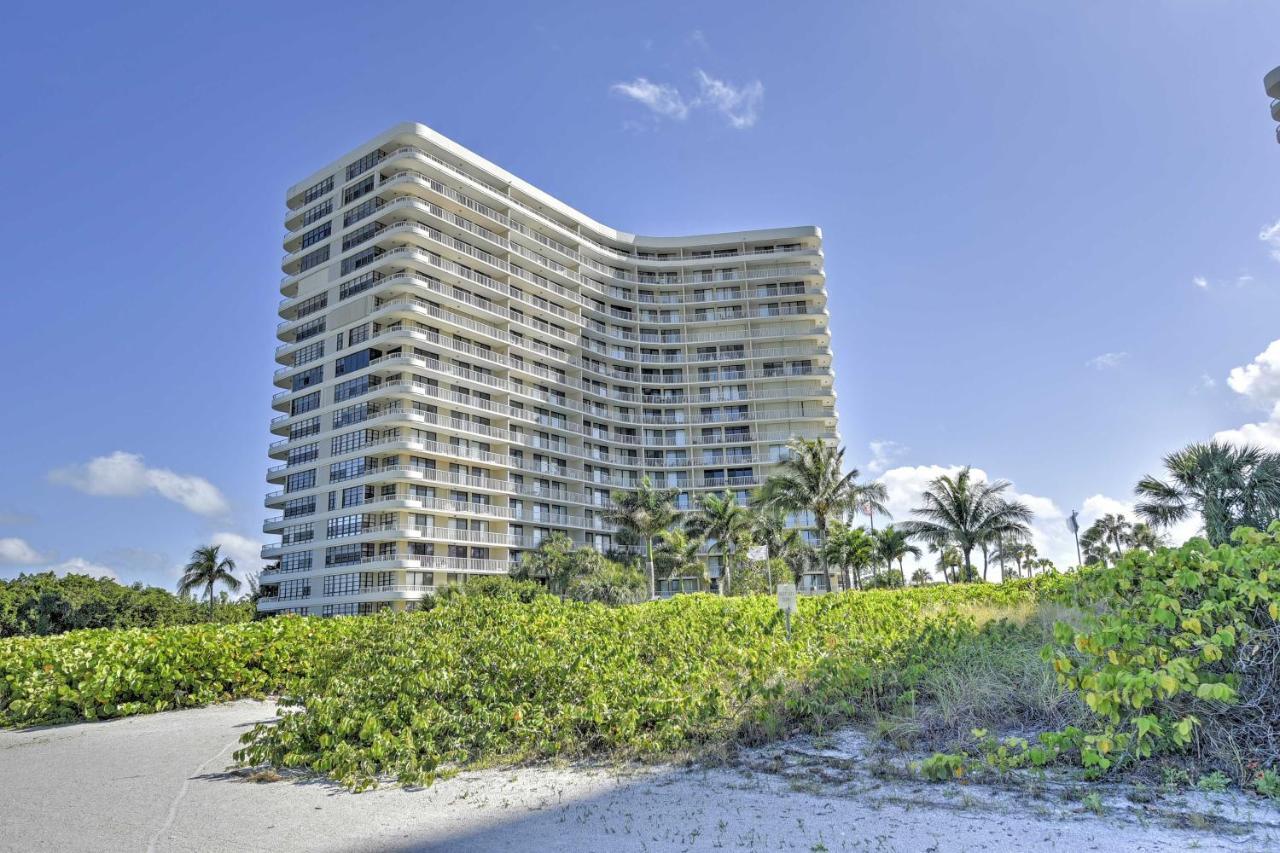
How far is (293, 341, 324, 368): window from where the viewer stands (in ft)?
203

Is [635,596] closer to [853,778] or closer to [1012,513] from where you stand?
[1012,513]

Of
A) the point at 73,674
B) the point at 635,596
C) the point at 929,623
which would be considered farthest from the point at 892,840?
the point at 635,596

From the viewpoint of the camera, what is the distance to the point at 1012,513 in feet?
144

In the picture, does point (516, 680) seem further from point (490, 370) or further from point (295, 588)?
point (490, 370)

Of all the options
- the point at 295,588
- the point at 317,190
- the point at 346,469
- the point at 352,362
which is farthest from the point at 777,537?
the point at 317,190

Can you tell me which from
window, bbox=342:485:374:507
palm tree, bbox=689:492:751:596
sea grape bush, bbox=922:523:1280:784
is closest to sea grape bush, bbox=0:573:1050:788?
sea grape bush, bbox=922:523:1280:784

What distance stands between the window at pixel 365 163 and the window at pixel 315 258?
608 centimetres

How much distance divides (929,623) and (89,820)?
9.72 meters

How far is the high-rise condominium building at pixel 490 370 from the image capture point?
5672 centimetres

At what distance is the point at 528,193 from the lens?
72.8 meters

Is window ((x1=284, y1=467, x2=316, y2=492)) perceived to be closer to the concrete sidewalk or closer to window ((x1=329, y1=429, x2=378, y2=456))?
window ((x1=329, y1=429, x2=378, y2=456))

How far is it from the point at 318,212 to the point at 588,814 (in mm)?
68002

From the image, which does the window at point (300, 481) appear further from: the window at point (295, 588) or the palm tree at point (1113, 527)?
the palm tree at point (1113, 527)

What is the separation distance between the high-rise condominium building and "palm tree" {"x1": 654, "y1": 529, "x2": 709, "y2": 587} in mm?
7863
